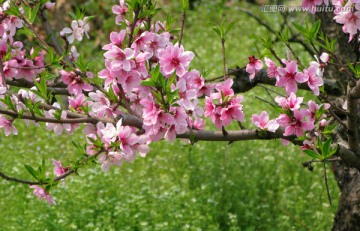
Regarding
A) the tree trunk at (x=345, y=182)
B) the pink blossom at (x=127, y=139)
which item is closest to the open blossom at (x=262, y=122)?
the pink blossom at (x=127, y=139)

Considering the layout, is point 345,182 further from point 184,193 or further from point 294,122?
point 294,122

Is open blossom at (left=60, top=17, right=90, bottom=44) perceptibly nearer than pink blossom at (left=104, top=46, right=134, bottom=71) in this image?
No

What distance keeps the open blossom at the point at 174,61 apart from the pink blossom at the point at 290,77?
432mm

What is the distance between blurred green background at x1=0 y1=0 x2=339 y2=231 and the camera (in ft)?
15.7

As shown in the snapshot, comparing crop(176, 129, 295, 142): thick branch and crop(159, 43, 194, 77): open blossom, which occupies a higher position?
crop(159, 43, 194, 77): open blossom

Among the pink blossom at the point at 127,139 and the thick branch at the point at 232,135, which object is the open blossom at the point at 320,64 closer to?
the thick branch at the point at 232,135

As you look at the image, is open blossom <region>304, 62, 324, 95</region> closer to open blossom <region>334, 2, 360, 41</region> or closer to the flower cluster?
open blossom <region>334, 2, 360, 41</region>

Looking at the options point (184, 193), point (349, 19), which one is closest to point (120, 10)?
point (349, 19)

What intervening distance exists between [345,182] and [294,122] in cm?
175

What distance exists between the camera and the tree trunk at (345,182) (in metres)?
3.90

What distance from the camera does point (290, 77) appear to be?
2.73 metres

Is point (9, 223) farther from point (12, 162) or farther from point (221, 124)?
point (221, 124)

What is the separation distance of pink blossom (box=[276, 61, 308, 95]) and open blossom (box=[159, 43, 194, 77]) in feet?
1.42

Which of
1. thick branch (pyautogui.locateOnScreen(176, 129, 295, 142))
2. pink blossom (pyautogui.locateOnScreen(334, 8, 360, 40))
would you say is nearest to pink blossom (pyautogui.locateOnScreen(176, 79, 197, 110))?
thick branch (pyautogui.locateOnScreen(176, 129, 295, 142))
